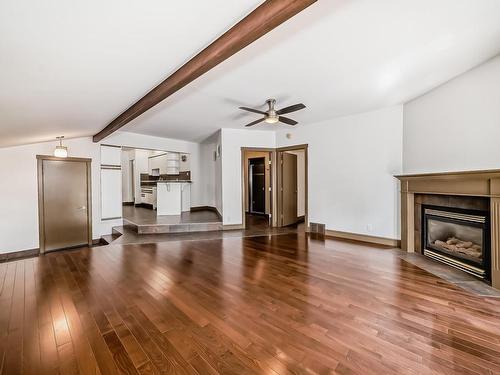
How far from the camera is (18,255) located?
183 inches

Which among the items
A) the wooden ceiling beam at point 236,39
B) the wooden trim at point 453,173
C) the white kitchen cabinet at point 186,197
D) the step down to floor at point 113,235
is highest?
the wooden ceiling beam at point 236,39

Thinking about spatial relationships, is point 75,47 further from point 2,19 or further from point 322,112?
point 322,112

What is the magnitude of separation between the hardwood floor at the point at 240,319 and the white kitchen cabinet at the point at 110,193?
2415 mm

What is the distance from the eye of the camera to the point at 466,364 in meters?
1.54

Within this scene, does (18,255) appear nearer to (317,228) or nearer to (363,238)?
(317,228)

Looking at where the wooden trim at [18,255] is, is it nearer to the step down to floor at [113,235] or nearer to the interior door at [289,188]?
the step down to floor at [113,235]

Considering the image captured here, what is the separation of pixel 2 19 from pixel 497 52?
4612 mm

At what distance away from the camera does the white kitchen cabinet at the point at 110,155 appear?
19.1 feet

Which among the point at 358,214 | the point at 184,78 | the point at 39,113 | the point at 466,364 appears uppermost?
the point at 184,78

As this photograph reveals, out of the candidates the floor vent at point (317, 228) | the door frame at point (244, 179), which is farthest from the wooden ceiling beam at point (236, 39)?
the floor vent at point (317, 228)

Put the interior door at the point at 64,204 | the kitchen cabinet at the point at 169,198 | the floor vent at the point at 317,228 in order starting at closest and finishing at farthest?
1. the interior door at the point at 64,204
2. the floor vent at the point at 317,228
3. the kitchen cabinet at the point at 169,198

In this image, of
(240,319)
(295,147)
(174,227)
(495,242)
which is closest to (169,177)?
(174,227)

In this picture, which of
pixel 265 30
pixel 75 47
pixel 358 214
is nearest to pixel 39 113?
pixel 75 47

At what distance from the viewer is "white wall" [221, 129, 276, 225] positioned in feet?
19.2
